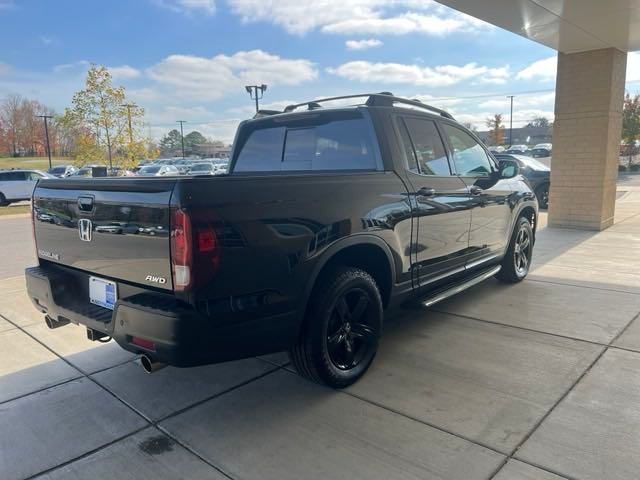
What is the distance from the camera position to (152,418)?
3.04 meters

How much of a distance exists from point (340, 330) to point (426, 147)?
1.81 meters

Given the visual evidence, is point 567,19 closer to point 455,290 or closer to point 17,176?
point 455,290

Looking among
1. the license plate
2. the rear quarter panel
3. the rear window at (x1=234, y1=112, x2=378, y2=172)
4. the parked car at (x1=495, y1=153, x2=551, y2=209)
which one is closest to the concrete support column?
the parked car at (x1=495, y1=153, x2=551, y2=209)

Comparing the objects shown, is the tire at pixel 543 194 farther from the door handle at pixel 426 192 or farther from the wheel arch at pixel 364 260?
the wheel arch at pixel 364 260

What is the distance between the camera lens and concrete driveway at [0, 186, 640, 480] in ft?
8.37

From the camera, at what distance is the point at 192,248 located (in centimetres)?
240

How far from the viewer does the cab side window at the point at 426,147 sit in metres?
4.00

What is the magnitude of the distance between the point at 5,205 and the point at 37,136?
205ft

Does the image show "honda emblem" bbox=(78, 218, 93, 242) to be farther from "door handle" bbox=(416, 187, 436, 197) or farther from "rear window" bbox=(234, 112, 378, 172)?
"door handle" bbox=(416, 187, 436, 197)

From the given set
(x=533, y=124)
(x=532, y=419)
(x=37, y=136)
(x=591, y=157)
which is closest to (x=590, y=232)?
(x=591, y=157)

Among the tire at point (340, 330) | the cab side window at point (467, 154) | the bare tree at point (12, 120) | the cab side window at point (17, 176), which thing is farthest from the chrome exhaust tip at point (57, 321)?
the bare tree at point (12, 120)

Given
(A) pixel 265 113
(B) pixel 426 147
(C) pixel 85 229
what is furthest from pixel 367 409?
(A) pixel 265 113

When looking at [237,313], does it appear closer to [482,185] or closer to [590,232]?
[482,185]

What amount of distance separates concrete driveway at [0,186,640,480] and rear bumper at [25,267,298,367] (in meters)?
0.56
